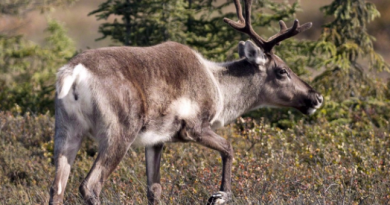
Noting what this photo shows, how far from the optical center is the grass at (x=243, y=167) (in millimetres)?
5934

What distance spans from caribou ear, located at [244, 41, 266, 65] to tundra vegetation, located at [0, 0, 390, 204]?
1.04 meters

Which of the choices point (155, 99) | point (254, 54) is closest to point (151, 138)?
point (155, 99)

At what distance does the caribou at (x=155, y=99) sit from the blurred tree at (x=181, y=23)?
8.75 feet

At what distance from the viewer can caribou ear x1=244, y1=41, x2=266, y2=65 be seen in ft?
21.9

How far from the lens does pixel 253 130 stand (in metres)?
7.80

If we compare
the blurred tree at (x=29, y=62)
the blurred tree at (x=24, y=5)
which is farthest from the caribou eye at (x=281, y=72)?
Result: the blurred tree at (x=24, y=5)

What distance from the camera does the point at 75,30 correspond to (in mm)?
32250

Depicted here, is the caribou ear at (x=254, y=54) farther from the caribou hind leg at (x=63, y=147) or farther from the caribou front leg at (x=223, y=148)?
the caribou hind leg at (x=63, y=147)

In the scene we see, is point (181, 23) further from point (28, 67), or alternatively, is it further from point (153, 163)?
point (28, 67)

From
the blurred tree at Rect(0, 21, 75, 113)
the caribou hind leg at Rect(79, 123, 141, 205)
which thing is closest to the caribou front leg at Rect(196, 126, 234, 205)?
the caribou hind leg at Rect(79, 123, 141, 205)

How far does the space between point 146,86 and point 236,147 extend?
104 inches

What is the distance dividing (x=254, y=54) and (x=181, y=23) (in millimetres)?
3247

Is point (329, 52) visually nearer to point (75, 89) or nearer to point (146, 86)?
point (146, 86)

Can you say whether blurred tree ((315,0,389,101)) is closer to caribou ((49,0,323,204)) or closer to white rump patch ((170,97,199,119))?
caribou ((49,0,323,204))
